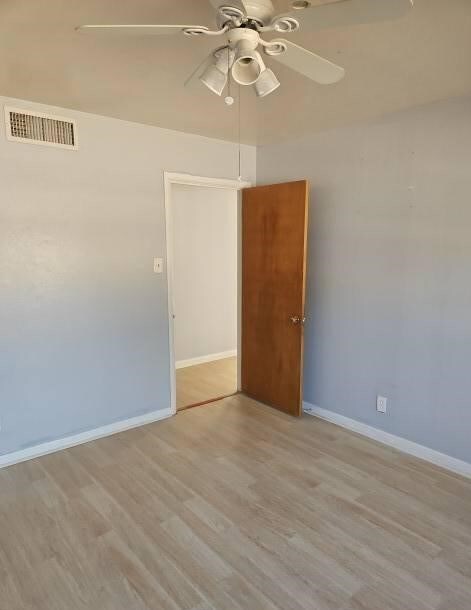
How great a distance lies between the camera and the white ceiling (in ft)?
5.28

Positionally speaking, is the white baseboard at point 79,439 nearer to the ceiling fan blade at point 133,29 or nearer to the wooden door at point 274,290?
the wooden door at point 274,290

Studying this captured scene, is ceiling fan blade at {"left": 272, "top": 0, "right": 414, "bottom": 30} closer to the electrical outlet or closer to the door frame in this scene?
the door frame

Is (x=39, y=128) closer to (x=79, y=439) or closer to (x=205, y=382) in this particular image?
(x=79, y=439)

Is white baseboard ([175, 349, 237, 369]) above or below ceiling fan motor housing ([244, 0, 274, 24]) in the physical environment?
below

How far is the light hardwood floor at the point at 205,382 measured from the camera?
3.90 m

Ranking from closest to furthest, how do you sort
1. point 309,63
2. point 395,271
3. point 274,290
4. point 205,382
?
point 309,63 < point 395,271 < point 274,290 < point 205,382

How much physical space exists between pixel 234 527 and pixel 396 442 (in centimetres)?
145

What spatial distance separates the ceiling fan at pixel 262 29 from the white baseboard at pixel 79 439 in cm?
256

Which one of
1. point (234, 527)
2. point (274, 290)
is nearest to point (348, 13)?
point (234, 527)

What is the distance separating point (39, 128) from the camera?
102 inches

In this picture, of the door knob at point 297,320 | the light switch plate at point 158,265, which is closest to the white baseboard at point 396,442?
the door knob at point 297,320

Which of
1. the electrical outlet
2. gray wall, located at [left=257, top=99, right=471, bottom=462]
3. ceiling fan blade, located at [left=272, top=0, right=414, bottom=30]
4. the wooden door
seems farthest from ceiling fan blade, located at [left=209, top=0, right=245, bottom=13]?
the electrical outlet

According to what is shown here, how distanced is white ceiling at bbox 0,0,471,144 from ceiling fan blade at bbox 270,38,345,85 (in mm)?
257

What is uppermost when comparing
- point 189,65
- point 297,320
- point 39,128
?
point 189,65
